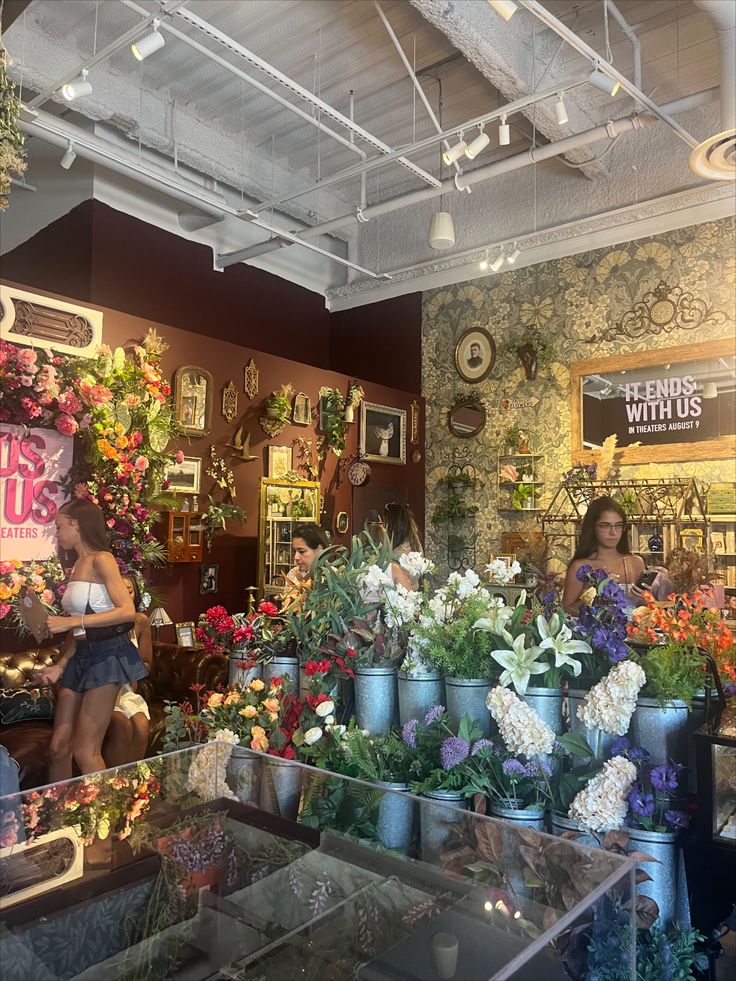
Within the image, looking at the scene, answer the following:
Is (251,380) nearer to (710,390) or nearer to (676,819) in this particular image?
(710,390)

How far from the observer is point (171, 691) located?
5422 mm

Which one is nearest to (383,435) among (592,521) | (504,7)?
(592,521)

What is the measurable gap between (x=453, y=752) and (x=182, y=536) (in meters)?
5.13

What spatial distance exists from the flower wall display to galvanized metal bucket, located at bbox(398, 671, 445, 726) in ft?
10.8

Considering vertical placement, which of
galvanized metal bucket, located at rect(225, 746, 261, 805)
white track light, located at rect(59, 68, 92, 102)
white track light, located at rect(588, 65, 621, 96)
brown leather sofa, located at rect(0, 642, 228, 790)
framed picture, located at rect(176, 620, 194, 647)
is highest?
white track light, located at rect(588, 65, 621, 96)

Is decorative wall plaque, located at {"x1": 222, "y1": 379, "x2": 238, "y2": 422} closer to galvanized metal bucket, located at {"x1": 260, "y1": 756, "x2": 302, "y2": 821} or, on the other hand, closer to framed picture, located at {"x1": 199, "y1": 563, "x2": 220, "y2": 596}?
framed picture, located at {"x1": 199, "y1": 563, "x2": 220, "y2": 596}

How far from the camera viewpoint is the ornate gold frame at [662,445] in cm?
686

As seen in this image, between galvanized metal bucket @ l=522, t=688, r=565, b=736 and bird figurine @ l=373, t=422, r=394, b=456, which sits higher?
bird figurine @ l=373, t=422, r=394, b=456

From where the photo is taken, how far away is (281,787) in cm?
171

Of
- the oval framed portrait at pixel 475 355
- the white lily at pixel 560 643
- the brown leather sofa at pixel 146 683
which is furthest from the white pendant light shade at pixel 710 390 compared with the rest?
the white lily at pixel 560 643

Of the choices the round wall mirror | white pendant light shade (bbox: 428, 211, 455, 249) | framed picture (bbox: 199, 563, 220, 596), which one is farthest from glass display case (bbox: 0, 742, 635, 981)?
the round wall mirror

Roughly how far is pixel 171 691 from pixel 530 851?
4520mm

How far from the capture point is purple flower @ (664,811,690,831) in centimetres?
171

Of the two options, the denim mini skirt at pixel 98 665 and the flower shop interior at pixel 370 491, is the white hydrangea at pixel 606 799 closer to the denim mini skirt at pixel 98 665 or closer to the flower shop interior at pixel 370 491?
the flower shop interior at pixel 370 491
